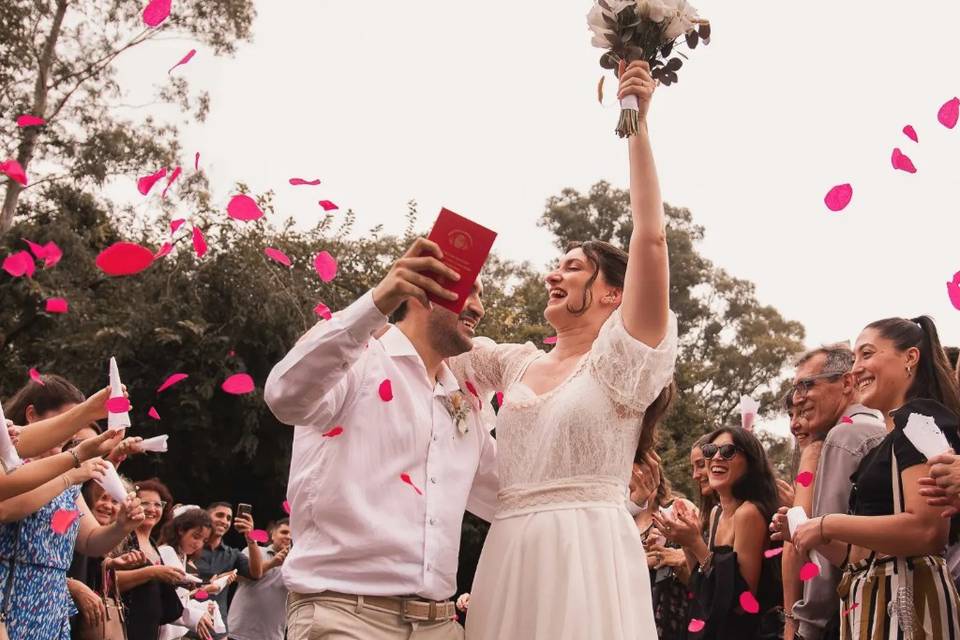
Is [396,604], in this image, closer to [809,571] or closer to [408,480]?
[408,480]

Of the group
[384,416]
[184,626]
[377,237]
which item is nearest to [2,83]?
[377,237]

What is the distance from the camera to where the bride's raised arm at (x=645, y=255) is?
3373 mm

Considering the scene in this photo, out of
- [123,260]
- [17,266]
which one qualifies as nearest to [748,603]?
[123,260]

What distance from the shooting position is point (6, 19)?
20.2 metres

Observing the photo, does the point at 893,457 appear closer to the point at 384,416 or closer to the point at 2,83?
the point at 384,416

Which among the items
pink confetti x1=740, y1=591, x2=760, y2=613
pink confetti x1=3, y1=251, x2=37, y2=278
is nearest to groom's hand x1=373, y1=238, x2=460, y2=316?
pink confetti x1=740, y1=591, x2=760, y2=613

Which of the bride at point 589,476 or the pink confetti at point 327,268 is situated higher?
the pink confetti at point 327,268

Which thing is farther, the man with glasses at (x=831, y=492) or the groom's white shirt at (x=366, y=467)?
the man with glasses at (x=831, y=492)

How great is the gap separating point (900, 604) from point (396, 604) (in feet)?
6.47

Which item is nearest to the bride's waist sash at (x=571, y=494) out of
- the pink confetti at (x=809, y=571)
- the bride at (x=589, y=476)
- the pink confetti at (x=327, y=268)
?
the bride at (x=589, y=476)

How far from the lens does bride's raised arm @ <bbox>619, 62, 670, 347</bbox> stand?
3.37 meters

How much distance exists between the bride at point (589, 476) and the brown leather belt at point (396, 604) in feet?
1.06

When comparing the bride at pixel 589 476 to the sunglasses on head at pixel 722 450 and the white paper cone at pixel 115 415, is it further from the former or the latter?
the sunglasses on head at pixel 722 450

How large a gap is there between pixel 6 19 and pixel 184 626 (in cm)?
1608
